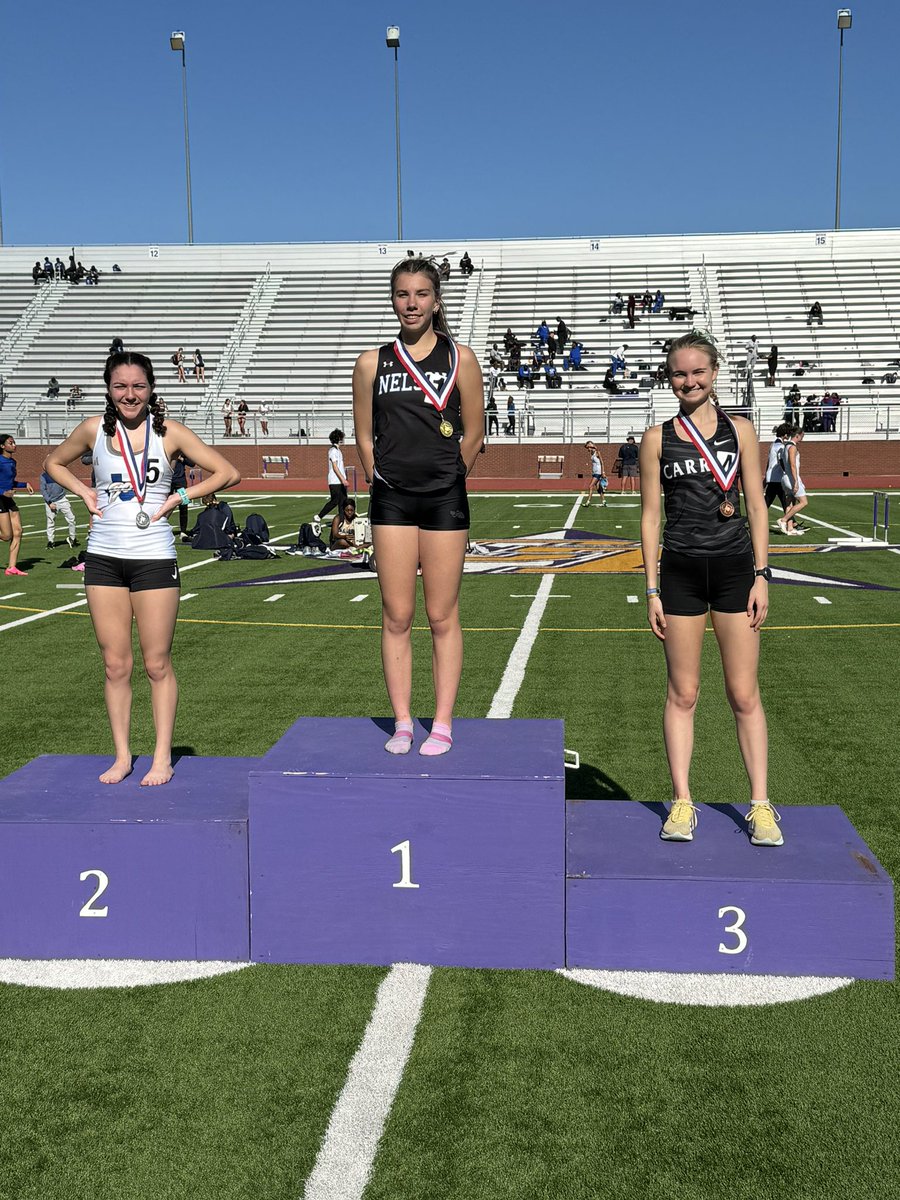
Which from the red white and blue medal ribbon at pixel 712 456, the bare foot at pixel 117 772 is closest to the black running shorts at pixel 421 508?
the red white and blue medal ribbon at pixel 712 456

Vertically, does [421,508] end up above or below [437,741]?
above

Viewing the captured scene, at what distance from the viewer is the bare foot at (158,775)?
448cm

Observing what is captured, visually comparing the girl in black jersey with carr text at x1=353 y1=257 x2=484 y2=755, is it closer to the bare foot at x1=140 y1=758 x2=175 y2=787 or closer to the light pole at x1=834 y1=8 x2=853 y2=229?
the bare foot at x1=140 y1=758 x2=175 y2=787

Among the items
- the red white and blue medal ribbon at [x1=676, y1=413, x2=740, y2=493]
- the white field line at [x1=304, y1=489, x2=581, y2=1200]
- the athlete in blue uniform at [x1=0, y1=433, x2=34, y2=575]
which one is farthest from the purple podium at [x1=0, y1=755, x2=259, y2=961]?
the athlete in blue uniform at [x1=0, y1=433, x2=34, y2=575]

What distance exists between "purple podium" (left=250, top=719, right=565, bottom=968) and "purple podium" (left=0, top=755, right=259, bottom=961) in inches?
4.5

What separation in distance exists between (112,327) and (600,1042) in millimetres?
52970

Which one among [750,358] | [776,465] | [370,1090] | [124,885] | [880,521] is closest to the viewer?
[370,1090]

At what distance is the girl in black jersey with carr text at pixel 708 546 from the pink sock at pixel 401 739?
948 millimetres

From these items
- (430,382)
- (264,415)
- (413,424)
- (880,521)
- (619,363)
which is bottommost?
(880,521)

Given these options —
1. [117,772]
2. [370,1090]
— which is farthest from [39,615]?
[370,1090]

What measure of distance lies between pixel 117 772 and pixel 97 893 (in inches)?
24.9

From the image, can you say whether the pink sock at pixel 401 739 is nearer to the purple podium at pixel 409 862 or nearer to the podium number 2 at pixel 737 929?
the purple podium at pixel 409 862

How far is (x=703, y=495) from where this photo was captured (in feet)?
13.7

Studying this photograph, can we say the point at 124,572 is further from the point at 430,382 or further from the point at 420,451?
the point at 430,382
